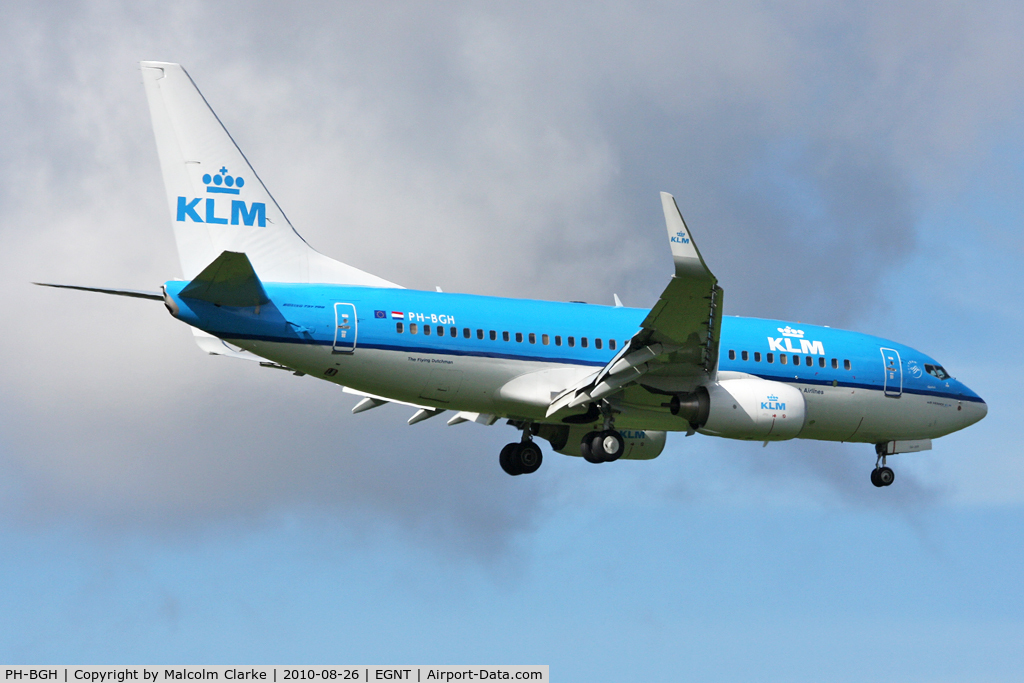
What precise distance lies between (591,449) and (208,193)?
1147cm

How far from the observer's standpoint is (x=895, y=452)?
119 ft

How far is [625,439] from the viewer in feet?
119

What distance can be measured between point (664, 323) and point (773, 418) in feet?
13.8

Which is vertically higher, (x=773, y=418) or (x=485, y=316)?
(x=485, y=316)

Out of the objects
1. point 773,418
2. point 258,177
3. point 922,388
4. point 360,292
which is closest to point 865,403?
point 922,388

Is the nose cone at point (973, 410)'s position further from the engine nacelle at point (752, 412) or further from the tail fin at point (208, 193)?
the tail fin at point (208, 193)

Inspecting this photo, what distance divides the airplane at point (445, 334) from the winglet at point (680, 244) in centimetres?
3

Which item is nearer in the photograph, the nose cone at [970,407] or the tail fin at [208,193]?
the tail fin at [208,193]

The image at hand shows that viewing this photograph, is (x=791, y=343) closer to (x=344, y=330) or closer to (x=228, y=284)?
(x=344, y=330)

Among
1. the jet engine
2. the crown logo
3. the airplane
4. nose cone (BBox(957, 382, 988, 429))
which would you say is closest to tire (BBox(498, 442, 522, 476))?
the airplane

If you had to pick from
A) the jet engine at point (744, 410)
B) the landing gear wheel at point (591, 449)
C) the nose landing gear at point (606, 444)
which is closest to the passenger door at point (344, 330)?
the nose landing gear at point (606, 444)

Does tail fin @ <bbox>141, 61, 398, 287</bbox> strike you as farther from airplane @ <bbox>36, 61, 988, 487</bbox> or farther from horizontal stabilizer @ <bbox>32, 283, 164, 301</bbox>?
horizontal stabilizer @ <bbox>32, 283, 164, 301</bbox>

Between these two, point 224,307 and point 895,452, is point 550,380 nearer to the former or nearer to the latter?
point 224,307

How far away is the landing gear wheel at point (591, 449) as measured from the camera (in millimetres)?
32281
